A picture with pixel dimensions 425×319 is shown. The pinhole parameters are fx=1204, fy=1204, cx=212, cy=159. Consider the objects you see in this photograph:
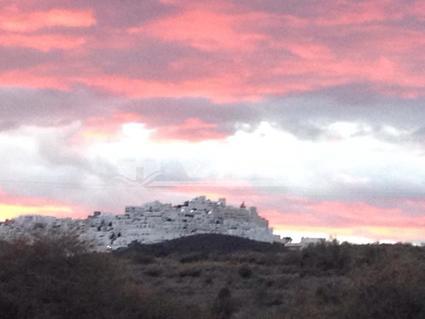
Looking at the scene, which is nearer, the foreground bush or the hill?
the foreground bush

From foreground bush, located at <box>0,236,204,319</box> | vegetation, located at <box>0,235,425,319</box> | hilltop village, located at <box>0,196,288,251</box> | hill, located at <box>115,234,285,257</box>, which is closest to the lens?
foreground bush, located at <box>0,236,204,319</box>

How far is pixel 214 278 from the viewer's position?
55500 millimetres

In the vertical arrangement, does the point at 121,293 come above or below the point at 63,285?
below

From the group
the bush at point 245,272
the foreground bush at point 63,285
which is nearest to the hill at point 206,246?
the bush at point 245,272

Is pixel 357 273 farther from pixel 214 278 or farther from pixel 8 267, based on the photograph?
pixel 214 278

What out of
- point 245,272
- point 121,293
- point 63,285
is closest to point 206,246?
point 245,272

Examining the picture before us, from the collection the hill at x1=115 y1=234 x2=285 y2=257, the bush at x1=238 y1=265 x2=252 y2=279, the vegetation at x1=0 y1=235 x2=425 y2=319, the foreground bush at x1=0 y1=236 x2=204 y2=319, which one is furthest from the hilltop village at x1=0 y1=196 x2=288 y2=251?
the foreground bush at x1=0 y1=236 x2=204 y2=319

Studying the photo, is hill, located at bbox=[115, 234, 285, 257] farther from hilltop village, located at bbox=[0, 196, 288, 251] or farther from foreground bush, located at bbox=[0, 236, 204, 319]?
foreground bush, located at bbox=[0, 236, 204, 319]

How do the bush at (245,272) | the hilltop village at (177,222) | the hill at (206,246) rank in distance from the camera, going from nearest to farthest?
the bush at (245,272) → the hill at (206,246) → the hilltop village at (177,222)

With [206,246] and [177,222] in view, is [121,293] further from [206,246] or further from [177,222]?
[177,222]

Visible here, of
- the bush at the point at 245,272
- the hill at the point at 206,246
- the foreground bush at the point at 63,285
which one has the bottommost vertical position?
the foreground bush at the point at 63,285

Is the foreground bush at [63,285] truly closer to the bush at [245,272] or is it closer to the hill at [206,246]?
the bush at [245,272]

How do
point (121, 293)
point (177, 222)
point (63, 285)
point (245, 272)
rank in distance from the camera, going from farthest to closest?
point (177, 222), point (245, 272), point (121, 293), point (63, 285)

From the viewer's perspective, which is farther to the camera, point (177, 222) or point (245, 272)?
point (177, 222)
